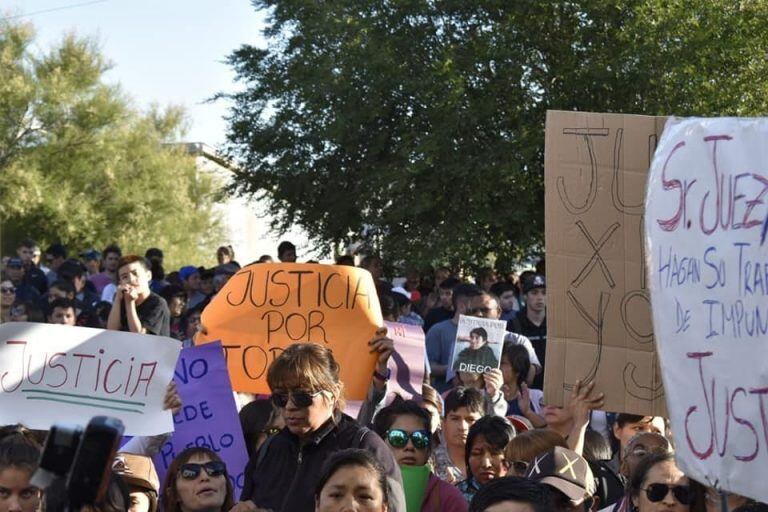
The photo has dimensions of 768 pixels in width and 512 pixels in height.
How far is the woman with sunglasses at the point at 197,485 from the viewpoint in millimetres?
6090

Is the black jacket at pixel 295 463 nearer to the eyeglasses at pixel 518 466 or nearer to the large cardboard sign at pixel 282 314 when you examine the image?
the eyeglasses at pixel 518 466

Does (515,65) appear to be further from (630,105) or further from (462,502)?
(462,502)

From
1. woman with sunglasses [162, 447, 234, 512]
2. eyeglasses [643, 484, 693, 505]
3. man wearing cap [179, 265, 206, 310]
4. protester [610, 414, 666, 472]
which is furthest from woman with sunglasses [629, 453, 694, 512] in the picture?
man wearing cap [179, 265, 206, 310]

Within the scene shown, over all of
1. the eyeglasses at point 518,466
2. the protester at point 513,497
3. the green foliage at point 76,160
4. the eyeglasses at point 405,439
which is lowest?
the eyeglasses at point 518,466

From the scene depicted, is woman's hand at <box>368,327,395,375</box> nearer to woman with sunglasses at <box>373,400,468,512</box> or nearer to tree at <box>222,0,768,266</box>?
woman with sunglasses at <box>373,400,468,512</box>

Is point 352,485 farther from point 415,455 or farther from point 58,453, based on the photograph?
point 58,453

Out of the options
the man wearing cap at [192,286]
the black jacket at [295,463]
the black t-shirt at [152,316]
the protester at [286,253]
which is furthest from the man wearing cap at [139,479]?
the protester at [286,253]

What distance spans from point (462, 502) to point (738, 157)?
2208mm

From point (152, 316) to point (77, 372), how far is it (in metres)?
1.19

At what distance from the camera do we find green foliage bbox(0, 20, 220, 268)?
4734cm

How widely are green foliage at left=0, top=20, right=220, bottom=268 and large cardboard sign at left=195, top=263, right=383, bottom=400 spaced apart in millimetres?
39853

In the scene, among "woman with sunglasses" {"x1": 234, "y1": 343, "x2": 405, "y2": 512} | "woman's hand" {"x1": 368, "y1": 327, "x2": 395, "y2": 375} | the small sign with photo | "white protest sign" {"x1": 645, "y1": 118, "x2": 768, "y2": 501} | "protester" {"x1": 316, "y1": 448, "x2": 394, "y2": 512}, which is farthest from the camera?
the small sign with photo

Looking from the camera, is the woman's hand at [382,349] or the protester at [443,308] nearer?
the woman's hand at [382,349]

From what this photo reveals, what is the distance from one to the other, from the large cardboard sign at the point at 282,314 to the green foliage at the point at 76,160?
131 feet
